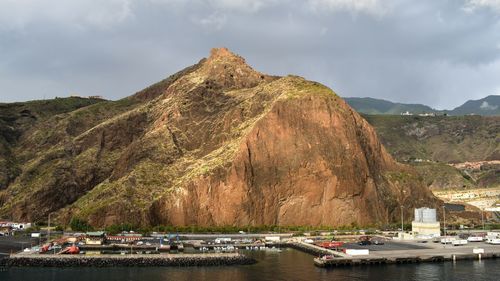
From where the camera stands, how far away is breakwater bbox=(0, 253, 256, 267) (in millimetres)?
108062

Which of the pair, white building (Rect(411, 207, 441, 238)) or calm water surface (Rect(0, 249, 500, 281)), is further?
white building (Rect(411, 207, 441, 238))

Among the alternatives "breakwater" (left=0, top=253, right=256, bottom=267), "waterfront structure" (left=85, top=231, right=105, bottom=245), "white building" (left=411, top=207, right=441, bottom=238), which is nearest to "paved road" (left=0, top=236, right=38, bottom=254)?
"waterfront structure" (left=85, top=231, right=105, bottom=245)

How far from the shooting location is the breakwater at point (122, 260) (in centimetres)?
10806

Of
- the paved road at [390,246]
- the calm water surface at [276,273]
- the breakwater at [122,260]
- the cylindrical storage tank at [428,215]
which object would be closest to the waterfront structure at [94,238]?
the breakwater at [122,260]

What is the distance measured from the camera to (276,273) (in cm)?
9675

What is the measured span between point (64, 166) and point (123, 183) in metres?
43.5

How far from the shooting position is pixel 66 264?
354 feet

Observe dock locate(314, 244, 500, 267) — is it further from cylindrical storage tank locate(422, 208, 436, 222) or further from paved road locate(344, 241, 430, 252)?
cylindrical storage tank locate(422, 208, 436, 222)

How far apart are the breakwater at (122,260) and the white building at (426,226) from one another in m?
60.1

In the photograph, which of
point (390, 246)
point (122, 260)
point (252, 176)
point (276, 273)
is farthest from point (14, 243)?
point (390, 246)

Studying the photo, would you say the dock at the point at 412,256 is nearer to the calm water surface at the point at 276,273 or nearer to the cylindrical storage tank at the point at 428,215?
the calm water surface at the point at 276,273

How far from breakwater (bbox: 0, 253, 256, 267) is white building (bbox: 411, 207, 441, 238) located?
60.1 m

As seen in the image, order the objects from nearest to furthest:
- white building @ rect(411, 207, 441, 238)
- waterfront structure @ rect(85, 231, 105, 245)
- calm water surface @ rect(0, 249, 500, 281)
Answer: calm water surface @ rect(0, 249, 500, 281)
waterfront structure @ rect(85, 231, 105, 245)
white building @ rect(411, 207, 441, 238)

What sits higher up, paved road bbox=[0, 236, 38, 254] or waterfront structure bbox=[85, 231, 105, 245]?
waterfront structure bbox=[85, 231, 105, 245]
